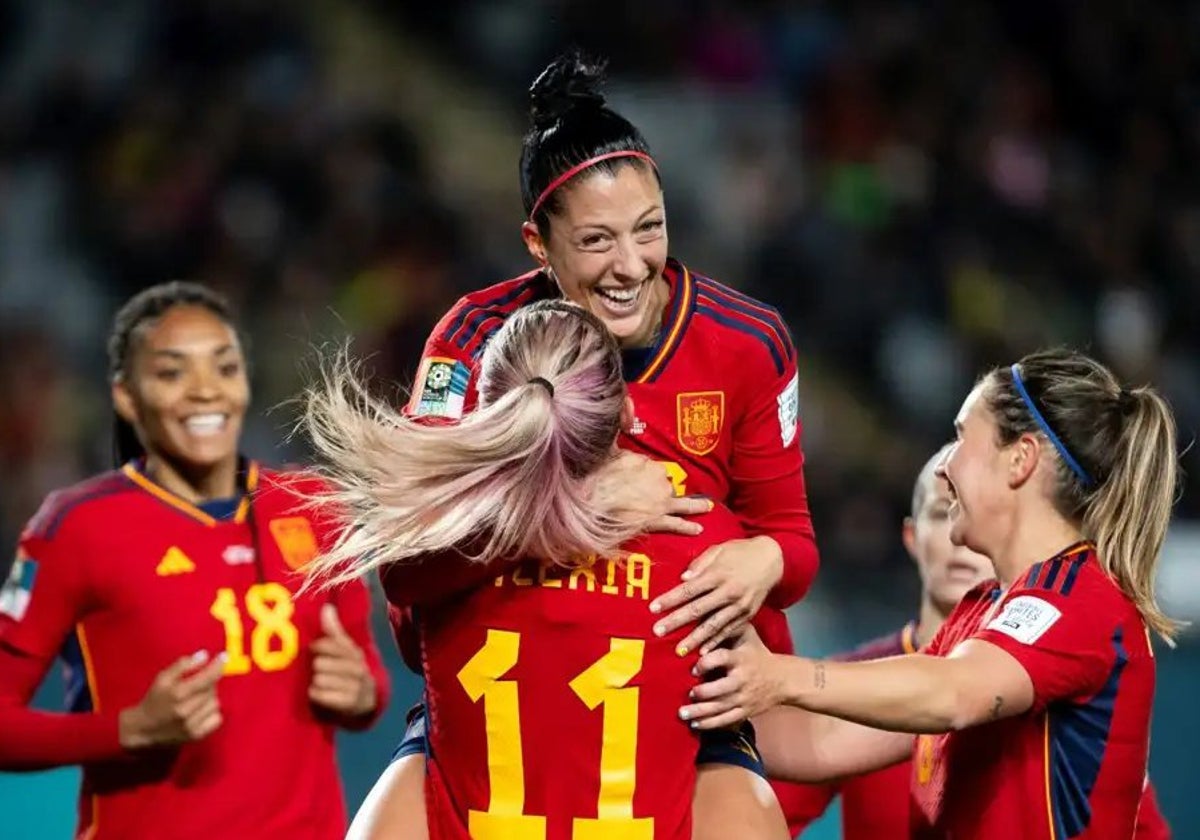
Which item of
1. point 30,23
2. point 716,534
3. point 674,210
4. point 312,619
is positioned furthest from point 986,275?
point 716,534

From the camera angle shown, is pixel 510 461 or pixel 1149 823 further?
pixel 1149 823

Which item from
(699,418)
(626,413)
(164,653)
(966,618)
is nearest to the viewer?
(626,413)

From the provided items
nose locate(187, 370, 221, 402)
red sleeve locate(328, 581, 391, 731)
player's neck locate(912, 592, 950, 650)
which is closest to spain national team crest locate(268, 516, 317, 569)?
red sleeve locate(328, 581, 391, 731)

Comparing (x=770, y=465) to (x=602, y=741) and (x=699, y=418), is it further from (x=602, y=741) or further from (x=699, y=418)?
(x=602, y=741)

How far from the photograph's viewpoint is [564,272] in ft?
10.8

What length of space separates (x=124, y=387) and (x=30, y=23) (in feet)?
18.9

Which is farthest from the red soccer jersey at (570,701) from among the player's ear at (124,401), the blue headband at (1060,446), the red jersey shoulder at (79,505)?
the player's ear at (124,401)

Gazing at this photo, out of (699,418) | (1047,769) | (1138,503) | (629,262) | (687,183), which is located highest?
(687,183)

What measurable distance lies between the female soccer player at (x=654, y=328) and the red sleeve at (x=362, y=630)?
2.53 ft

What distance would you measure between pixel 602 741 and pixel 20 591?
1531 millimetres

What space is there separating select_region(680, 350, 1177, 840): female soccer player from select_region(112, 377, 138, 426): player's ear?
1752 millimetres

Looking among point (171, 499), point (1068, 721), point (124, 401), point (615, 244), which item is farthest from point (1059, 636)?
point (124, 401)

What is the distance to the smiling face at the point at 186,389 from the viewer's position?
388 cm

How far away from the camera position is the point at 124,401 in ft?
13.2
